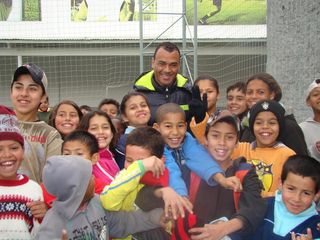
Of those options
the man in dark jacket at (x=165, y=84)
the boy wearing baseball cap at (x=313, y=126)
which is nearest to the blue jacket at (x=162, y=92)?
the man in dark jacket at (x=165, y=84)

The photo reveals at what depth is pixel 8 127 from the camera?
93.4 inches

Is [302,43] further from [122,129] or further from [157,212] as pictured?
[157,212]

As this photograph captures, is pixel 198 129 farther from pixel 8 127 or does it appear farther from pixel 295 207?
pixel 8 127

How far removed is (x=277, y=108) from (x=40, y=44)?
9.58 meters

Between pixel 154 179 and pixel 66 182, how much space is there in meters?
0.51

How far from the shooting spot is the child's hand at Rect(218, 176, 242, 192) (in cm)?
238

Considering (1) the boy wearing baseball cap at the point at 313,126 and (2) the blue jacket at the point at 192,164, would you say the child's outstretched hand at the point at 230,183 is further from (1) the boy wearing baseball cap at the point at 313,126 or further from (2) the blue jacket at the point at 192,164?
(1) the boy wearing baseball cap at the point at 313,126

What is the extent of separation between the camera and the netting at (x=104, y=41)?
36.6 feet

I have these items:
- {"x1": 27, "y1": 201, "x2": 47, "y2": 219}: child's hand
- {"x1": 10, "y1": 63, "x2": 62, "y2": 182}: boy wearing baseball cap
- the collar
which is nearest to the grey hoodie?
{"x1": 27, "y1": 201, "x2": 47, "y2": 219}: child's hand

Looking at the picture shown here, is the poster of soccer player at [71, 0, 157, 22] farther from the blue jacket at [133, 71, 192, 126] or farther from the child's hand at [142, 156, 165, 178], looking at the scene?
the child's hand at [142, 156, 165, 178]

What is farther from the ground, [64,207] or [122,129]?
[122,129]

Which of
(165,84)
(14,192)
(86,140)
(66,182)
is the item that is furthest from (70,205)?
(165,84)

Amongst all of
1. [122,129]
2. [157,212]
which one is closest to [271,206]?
[157,212]

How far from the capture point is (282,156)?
285cm
